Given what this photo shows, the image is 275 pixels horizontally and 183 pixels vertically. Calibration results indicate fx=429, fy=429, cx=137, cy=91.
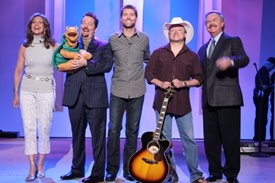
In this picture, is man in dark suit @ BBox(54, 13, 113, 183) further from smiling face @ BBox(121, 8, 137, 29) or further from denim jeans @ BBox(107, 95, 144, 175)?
smiling face @ BBox(121, 8, 137, 29)

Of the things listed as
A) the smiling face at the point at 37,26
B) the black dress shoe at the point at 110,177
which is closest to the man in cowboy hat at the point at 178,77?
the black dress shoe at the point at 110,177

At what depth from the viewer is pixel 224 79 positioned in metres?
4.12

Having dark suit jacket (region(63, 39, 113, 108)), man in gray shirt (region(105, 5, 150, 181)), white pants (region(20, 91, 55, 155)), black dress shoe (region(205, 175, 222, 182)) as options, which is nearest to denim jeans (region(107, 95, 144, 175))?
man in gray shirt (region(105, 5, 150, 181))

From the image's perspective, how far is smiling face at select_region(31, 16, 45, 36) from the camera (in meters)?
4.12

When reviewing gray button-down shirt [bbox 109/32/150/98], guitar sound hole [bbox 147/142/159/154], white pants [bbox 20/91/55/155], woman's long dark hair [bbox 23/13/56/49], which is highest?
woman's long dark hair [bbox 23/13/56/49]

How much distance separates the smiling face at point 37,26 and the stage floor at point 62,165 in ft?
4.70

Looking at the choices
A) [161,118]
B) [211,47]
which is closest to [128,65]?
[161,118]

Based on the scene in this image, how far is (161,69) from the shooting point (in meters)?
4.07

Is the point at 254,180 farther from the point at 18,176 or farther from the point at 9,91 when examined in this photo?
the point at 9,91

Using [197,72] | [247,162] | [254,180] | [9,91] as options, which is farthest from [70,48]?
[9,91]

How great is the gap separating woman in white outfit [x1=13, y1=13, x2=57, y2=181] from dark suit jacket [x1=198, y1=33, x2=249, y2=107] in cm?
154

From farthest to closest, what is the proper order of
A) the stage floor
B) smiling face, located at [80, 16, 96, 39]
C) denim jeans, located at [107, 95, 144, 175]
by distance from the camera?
the stage floor → denim jeans, located at [107, 95, 144, 175] → smiling face, located at [80, 16, 96, 39]

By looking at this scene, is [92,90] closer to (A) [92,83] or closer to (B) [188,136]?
(A) [92,83]

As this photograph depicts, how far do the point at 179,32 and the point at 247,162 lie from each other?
2231 millimetres
